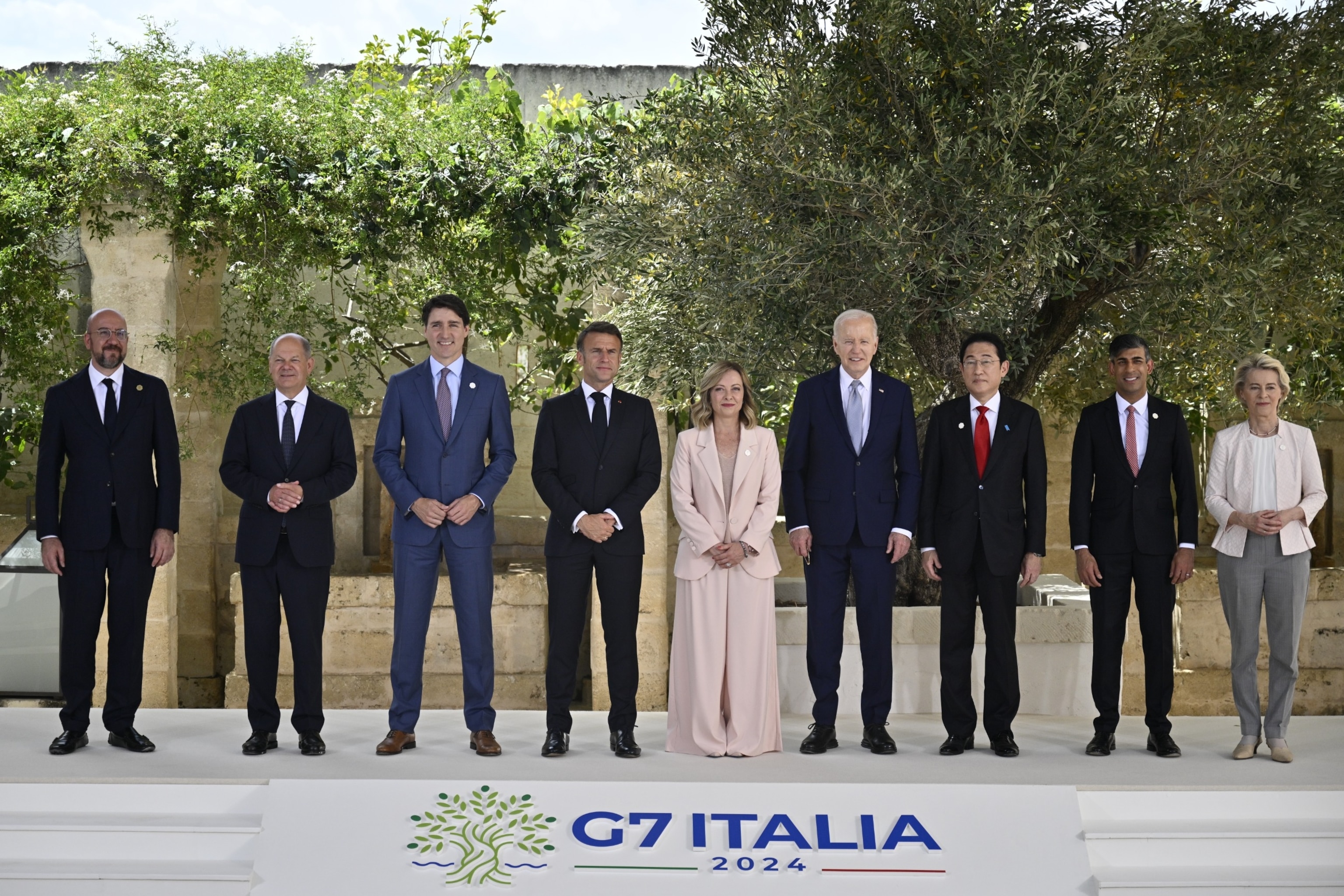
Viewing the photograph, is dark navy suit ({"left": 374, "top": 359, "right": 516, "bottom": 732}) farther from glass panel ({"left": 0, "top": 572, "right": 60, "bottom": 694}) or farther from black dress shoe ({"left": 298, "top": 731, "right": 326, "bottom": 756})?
glass panel ({"left": 0, "top": 572, "right": 60, "bottom": 694})

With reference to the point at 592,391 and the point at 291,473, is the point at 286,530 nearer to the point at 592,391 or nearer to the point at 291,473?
the point at 291,473

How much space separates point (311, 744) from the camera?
445 cm

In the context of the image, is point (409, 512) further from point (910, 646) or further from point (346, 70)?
point (346, 70)

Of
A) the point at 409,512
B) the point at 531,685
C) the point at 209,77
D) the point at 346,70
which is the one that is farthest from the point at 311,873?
the point at 346,70

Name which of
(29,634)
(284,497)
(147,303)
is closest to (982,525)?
(284,497)

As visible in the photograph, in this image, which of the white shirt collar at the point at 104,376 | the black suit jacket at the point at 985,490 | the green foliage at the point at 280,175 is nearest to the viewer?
the black suit jacket at the point at 985,490

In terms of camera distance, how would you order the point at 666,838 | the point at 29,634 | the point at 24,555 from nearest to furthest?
1. the point at 666,838
2. the point at 24,555
3. the point at 29,634

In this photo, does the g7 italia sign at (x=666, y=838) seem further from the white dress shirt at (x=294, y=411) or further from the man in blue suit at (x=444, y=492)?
the white dress shirt at (x=294, y=411)

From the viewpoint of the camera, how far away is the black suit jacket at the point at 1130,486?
450 centimetres

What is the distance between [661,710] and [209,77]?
14.3 ft

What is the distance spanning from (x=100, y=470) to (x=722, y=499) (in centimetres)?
242

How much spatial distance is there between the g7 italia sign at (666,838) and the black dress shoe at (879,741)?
664 mm

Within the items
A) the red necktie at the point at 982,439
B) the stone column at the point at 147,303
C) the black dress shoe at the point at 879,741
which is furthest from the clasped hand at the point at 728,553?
the stone column at the point at 147,303

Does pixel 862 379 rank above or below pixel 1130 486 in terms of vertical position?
above
